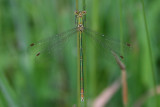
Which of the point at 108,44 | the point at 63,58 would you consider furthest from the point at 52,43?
the point at 63,58

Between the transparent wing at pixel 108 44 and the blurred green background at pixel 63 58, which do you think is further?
the blurred green background at pixel 63 58

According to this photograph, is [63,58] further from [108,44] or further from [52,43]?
[108,44]

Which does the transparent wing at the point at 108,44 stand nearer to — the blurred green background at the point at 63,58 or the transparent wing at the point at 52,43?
the transparent wing at the point at 52,43

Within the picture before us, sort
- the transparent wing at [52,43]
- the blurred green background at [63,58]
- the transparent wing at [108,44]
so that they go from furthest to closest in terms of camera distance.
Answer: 1. the blurred green background at [63,58]
2. the transparent wing at [52,43]
3. the transparent wing at [108,44]

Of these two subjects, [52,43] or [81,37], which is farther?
[52,43]

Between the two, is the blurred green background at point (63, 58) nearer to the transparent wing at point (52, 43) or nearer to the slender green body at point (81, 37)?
the transparent wing at point (52, 43)

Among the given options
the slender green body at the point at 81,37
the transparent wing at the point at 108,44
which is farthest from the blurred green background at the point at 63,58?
the slender green body at the point at 81,37

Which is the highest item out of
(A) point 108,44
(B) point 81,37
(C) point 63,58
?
(B) point 81,37

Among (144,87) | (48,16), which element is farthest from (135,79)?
(48,16)

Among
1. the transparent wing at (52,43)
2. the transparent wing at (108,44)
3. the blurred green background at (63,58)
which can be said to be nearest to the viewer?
the transparent wing at (108,44)
